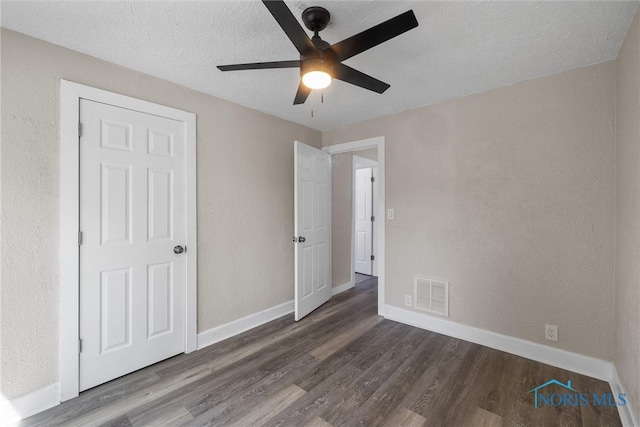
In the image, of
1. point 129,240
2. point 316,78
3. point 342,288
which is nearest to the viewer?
point 316,78

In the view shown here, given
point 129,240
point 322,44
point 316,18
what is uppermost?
point 316,18

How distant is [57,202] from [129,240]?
49cm

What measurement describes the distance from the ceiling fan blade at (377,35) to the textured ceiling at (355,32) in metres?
0.26

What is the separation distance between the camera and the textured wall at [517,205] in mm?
2020

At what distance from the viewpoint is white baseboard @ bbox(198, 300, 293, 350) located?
2.53 metres

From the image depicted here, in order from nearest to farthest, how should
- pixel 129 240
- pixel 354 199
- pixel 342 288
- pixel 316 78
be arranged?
pixel 316 78 → pixel 129 240 → pixel 342 288 → pixel 354 199

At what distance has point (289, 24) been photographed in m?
1.19

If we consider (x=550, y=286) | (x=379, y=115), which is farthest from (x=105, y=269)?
(x=550, y=286)

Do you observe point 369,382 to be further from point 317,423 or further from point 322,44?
point 322,44

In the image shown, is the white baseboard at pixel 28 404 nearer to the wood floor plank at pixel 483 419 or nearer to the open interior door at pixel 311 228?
the open interior door at pixel 311 228

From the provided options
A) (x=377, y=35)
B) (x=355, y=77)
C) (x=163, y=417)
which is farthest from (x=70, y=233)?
(x=377, y=35)

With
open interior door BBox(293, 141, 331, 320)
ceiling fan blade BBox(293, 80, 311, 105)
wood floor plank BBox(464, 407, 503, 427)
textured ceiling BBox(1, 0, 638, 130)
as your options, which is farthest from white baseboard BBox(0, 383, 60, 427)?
wood floor plank BBox(464, 407, 503, 427)

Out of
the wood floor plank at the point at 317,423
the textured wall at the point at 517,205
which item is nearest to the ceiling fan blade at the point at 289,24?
the textured wall at the point at 517,205

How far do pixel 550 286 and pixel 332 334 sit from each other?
6.23 ft
